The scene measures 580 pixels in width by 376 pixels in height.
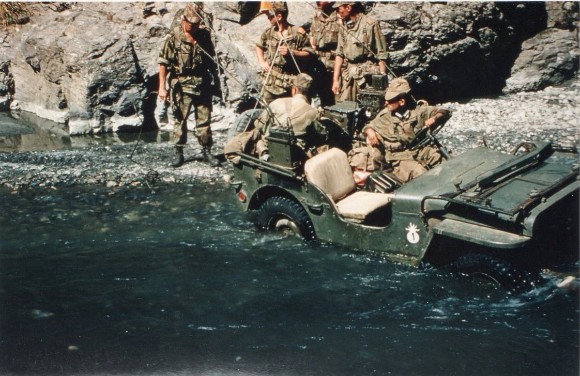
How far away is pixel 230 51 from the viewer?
11836 mm

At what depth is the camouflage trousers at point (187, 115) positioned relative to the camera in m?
9.70

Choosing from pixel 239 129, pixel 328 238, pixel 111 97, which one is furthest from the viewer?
pixel 111 97

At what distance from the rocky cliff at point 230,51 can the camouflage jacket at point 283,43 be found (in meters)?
2.41

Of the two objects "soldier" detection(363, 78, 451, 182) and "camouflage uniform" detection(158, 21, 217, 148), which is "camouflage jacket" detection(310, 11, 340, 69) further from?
"soldier" detection(363, 78, 451, 182)

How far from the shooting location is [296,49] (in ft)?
29.8

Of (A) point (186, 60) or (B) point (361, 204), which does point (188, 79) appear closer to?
(A) point (186, 60)

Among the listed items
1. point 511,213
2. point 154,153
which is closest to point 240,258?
point 511,213

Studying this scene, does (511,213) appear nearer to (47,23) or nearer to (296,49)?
(296,49)

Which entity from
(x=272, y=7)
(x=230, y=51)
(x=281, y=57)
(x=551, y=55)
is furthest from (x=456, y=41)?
(x=272, y=7)

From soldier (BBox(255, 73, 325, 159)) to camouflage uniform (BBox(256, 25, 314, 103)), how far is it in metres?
1.84

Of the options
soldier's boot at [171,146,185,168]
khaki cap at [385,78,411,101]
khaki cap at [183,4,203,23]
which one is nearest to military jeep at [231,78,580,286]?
khaki cap at [385,78,411,101]

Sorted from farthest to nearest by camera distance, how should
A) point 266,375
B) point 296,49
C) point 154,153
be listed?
1. point 154,153
2. point 296,49
3. point 266,375

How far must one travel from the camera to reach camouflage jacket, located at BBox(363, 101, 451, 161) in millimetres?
6852

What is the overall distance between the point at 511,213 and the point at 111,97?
344 inches
